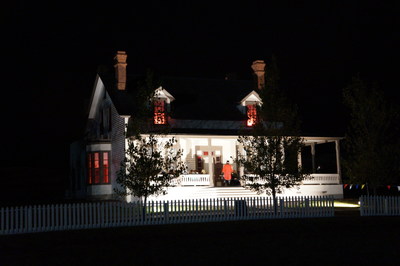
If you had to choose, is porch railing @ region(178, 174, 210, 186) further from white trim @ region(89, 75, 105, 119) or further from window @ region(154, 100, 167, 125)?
white trim @ region(89, 75, 105, 119)

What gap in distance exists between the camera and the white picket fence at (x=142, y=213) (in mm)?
17797

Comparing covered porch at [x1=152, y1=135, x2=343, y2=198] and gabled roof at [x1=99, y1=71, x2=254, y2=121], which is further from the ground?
gabled roof at [x1=99, y1=71, x2=254, y2=121]

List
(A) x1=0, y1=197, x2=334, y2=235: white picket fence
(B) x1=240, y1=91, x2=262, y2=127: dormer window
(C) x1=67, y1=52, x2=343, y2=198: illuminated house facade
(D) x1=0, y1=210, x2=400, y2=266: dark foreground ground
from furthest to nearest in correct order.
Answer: (B) x1=240, y1=91, x2=262, y2=127: dormer window
(C) x1=67, y1=52, x2=343, y2=198: illuminated house facade
(A) x1=0, y1=197, x2=334, y2=235: white picket fence
(D) x1=0, y1=210, x2=400, y2=266: dark foreground ground

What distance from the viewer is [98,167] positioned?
31.0 m

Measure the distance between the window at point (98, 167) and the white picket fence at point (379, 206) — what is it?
15.1 meters

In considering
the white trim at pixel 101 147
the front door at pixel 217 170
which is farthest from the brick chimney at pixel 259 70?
the white trim at pixel 101 147

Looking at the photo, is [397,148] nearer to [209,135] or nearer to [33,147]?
[209,135]

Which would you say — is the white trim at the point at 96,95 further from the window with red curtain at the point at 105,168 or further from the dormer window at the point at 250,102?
the dormer window at the point at 250,102

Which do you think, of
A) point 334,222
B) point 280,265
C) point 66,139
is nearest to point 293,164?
point 334,222

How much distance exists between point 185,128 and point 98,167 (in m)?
5.70

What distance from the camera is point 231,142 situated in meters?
33.8

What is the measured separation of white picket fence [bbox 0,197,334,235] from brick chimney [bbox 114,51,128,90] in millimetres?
11919

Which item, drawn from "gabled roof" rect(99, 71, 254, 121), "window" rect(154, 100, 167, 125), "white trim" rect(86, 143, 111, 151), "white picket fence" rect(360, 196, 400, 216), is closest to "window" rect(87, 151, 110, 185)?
"white trim" rect(86, 143, 111, 151)

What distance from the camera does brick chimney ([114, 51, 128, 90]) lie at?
31000 mm
